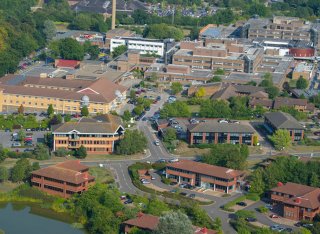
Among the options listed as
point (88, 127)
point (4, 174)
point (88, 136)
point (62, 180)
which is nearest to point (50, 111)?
point (88, 127)

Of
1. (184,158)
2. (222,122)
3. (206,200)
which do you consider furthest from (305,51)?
(206,200)

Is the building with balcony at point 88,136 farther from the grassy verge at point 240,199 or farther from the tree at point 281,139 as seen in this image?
the grassy verge at point 240,199

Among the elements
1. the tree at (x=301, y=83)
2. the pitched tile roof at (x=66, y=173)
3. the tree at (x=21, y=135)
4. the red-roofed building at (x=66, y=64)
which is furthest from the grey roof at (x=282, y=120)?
the red-roofed building at (x=66, y=64)

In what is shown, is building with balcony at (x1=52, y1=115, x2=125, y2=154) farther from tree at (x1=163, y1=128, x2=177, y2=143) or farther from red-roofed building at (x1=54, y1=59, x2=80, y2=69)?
red-roofed building at (x1=54, y1=59, x2=80, y2=69)

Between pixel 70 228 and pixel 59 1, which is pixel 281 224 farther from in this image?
pixel 59 1

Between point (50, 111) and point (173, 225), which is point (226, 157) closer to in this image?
point (173, 225)

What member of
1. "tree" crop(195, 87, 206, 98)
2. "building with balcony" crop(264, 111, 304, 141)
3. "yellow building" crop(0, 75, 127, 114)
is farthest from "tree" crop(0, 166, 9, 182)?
"tree" crop(195, 87, 206, 98)
